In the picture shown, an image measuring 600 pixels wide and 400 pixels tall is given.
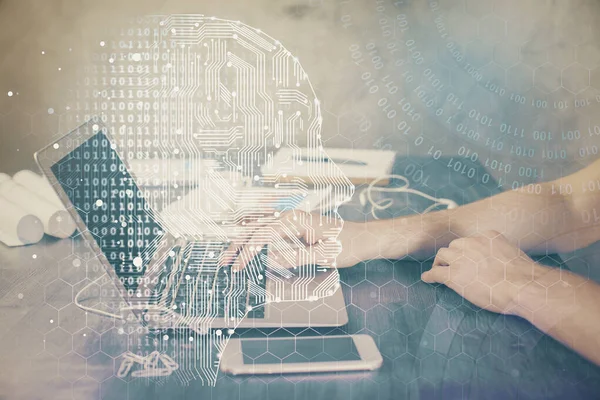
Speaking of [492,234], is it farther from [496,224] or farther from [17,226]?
[17,226]

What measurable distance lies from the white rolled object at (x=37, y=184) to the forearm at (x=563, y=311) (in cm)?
123

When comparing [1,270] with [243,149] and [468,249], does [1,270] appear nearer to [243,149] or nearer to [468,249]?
[243,149]

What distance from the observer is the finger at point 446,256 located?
4.47 ft

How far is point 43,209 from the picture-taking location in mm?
1327

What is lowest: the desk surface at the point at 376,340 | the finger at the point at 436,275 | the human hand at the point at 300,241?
the desk surface at the point at 376,340

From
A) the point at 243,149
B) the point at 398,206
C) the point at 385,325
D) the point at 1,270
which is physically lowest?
the point at 385,325

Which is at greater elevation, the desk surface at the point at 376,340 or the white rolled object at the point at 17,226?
the white rolled object at the point at 17,226

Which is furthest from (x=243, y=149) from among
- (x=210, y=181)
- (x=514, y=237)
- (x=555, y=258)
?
(x=555, y=258)

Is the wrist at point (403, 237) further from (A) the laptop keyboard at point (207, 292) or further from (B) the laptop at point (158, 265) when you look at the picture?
(A) the laptop keyboard at point (207, 292)

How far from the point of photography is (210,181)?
133cm

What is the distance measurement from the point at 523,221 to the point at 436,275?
273 mm

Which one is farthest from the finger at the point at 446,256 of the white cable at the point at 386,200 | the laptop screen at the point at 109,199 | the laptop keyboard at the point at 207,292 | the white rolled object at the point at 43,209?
the white rolled object at the point at 43,209

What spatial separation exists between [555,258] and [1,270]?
1.44 metres

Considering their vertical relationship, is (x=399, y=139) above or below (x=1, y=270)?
above
